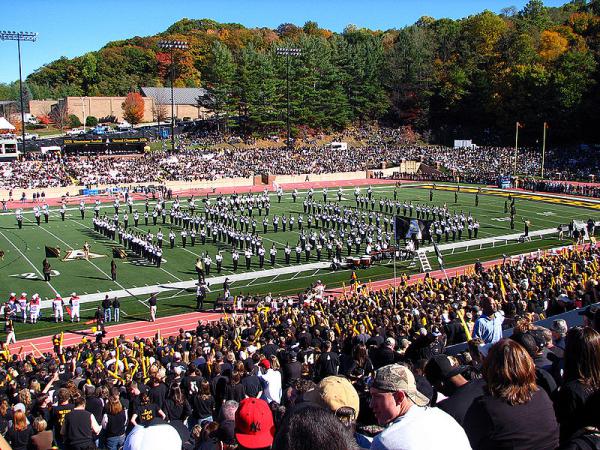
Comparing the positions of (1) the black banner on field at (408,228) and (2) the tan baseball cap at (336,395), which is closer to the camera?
(2) the tan baseball cap at (336,395)

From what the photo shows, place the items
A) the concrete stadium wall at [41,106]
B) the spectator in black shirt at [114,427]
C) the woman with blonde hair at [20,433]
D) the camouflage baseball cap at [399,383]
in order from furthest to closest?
the concrete stadium wall at [41,106]
the spectator in black shirt at [114,427]
the woman with blonde hair at [20,433]
the camouflage baseball cap at [399,383]

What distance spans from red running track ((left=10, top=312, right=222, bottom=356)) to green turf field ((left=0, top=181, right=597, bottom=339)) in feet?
2.16

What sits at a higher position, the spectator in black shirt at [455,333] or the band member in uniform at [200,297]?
the spectator in black shirt at [455,333]

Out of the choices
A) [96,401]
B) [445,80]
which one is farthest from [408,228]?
[445,80]

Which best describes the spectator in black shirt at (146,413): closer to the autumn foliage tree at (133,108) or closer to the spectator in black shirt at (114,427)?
the spectator in black shirt at (114,427)

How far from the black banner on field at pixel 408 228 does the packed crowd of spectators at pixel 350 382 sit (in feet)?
13.6

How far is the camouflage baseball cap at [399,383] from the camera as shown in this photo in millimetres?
3486

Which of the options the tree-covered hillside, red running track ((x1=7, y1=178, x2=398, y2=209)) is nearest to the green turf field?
red running track ((x1=7, y1=178, x2=398, y2=209))

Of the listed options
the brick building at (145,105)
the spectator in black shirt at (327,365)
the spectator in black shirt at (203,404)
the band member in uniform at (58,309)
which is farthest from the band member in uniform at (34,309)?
the brick building at (145,105)

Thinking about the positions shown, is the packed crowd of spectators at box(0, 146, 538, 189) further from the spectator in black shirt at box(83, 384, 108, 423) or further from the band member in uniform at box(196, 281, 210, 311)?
the spectator in black shirt at box(83, 384, 108, 423)

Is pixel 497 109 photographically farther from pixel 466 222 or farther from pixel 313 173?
pixel 466 222

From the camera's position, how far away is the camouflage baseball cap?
349cm

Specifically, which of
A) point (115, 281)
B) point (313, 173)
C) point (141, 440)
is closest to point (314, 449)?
point (141, 440)

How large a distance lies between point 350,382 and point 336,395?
1.62 metres
